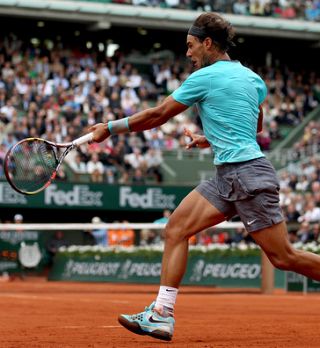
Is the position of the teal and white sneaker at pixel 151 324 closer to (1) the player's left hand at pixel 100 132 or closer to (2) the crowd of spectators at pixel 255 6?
(1) the player's left hand at pixel 100 132

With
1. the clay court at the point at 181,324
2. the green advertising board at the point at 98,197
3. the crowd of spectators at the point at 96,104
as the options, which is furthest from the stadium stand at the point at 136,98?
the clay court at the point at 181,324

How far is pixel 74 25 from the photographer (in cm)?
3622

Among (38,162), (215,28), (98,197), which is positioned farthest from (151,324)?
(98,197)

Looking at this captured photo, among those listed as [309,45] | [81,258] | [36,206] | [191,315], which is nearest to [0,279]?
[81,258]

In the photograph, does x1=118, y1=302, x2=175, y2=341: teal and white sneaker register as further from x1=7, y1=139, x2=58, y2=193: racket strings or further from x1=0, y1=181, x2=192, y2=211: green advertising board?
x1=0, y1=181, x2=192, y2=211: green advertising board

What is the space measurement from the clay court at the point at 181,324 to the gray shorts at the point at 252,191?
38.8 inches

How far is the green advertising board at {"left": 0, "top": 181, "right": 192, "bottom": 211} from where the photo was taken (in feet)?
93.6

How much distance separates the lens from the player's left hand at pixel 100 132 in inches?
312

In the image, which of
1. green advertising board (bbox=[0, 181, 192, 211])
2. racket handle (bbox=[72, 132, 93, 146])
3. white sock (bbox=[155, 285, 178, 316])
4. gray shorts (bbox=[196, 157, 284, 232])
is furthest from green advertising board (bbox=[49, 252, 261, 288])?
racket handle (bbox=[72, 132, 93, 146])

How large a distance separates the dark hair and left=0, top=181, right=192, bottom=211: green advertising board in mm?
20143

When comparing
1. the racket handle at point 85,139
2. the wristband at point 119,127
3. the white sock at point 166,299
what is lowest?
the white sock at point 166,299

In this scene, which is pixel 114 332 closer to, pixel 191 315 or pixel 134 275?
pixel 191 315

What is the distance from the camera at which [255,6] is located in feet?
124

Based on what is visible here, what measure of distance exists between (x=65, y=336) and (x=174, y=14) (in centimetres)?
2792
